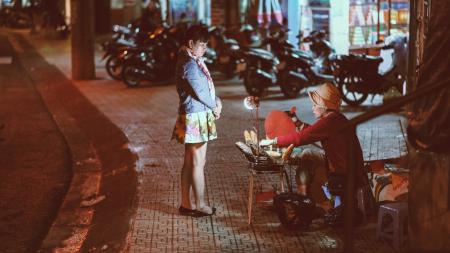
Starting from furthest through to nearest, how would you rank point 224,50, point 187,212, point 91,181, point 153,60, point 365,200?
point 224,50
point 153,60
point 91,181
point 187,212
point 365,200

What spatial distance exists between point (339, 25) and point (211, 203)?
891 centimetres

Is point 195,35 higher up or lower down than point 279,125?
higher up

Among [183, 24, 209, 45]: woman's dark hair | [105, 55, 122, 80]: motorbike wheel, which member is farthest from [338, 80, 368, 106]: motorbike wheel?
[183, 24, 209, 45]: woman's dark hair

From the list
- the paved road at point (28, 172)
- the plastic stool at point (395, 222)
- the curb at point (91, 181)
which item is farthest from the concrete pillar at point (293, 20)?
the plastic stool at point (395, 222)

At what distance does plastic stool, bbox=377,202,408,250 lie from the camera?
21.3 feet

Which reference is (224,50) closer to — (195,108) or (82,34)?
(82,34)

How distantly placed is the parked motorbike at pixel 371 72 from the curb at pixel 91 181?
4.05 meters

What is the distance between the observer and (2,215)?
8.61 meters

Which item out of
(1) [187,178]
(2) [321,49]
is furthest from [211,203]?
(2) [321,49]

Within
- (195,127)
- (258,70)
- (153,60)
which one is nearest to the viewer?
(195,127)

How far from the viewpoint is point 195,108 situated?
7402mm

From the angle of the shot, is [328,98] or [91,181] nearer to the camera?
[328,98]

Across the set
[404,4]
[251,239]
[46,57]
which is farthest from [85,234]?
[46,57]

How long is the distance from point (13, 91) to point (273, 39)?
247 inches
